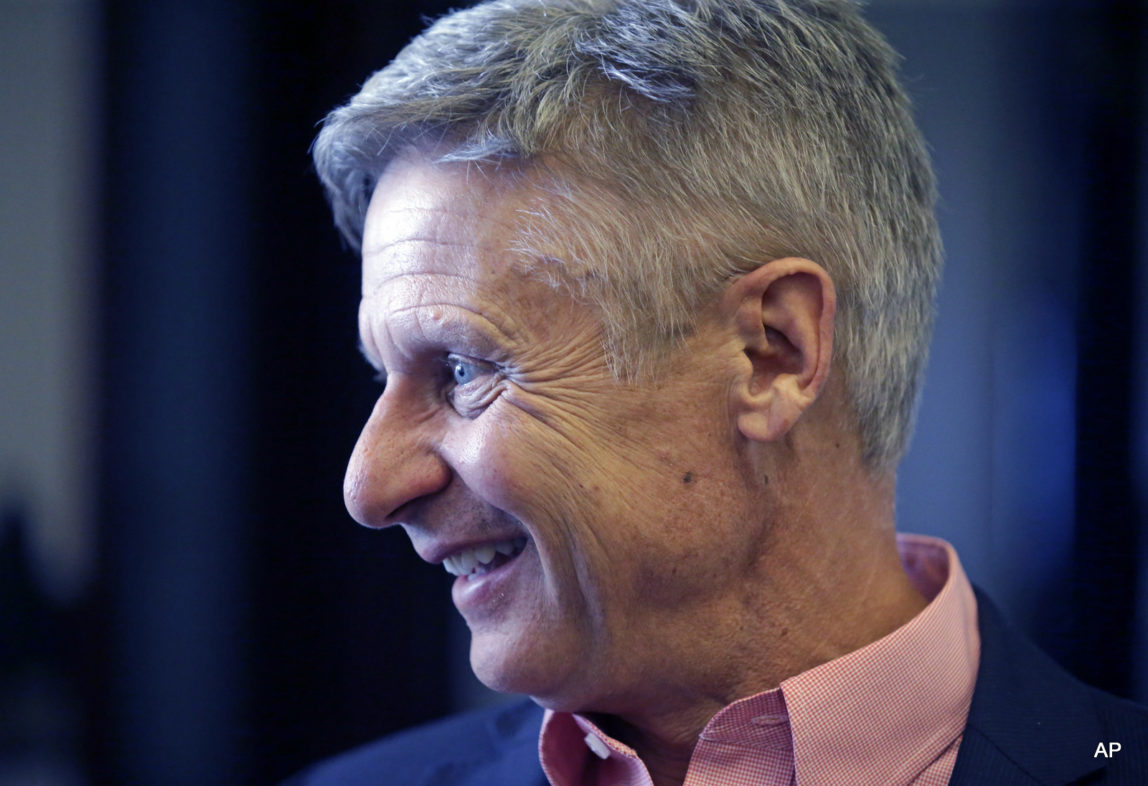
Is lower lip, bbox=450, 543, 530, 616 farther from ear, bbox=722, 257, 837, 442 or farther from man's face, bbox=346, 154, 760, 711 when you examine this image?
ear, bbox=722, 257, 837, 442

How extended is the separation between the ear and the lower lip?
1.14ft

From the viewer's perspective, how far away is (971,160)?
2094 millimetres

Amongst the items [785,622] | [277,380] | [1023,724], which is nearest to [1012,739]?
[1023,724]

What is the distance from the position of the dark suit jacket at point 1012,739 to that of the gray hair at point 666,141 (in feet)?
1.31

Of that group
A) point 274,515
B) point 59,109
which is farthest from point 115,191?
point 274,515

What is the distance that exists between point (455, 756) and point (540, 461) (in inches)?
29.0

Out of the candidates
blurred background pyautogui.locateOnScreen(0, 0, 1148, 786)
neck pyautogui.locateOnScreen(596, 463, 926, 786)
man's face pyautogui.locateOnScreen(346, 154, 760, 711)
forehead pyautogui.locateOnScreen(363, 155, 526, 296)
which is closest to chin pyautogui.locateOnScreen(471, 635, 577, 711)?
man's face pyautogui.locateOnScreen(346, 154, 760, 711)

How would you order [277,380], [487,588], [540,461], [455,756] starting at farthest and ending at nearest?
[277,380], [455,756], [487,588], [540,461]

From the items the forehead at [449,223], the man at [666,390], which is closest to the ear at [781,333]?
the man at [666,390]

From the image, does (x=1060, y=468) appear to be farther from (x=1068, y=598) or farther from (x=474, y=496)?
(x=474, y=496)

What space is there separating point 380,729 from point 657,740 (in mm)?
1024

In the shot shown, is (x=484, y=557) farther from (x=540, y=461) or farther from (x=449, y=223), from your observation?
(x=449, y=223)

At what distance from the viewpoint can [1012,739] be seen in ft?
3.99

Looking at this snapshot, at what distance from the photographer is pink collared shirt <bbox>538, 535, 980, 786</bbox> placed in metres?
1.18
